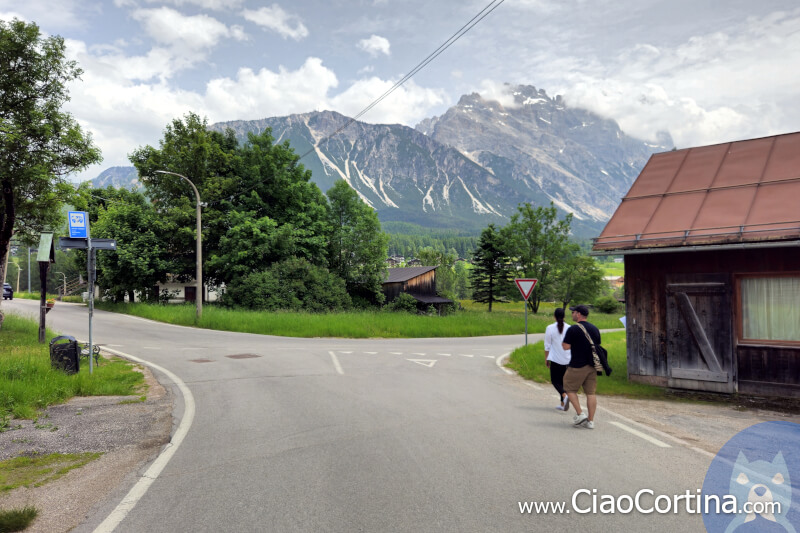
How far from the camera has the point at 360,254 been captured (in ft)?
150

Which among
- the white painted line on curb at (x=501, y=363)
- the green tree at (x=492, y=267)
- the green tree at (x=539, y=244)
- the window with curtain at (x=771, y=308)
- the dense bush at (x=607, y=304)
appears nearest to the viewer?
the window with curtain at (x=771, y=308)

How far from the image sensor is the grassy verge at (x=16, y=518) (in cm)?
381

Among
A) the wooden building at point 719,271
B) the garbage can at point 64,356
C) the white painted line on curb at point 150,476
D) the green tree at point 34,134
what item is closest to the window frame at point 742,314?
the wooden building at point 719,271

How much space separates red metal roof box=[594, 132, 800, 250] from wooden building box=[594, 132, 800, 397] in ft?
0.07

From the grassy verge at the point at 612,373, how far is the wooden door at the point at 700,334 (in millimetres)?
746

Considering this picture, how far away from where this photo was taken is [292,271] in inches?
1388

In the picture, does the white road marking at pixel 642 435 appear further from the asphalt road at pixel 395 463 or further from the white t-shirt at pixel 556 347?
the white t-shirt at pixel 556 347

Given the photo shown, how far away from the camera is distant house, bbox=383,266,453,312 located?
5328 cm

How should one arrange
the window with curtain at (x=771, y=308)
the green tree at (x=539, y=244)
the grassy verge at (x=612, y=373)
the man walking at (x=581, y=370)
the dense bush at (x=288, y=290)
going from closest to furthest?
the man walking at (x=581, y=370), the window with curtain at (x=771, y=308), the grassy verge at (x=612, y=373), the dense bush at (x=288, y=290), the green tree at (x=539, y=244)

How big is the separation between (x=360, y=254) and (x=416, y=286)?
11.6m

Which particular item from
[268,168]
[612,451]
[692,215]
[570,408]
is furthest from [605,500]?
[268,168]

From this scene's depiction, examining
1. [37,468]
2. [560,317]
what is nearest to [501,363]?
[560,317]

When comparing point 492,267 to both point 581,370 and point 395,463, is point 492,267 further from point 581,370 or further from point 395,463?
point 395,463

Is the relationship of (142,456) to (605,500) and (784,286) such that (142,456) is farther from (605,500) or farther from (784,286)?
(784,286)
